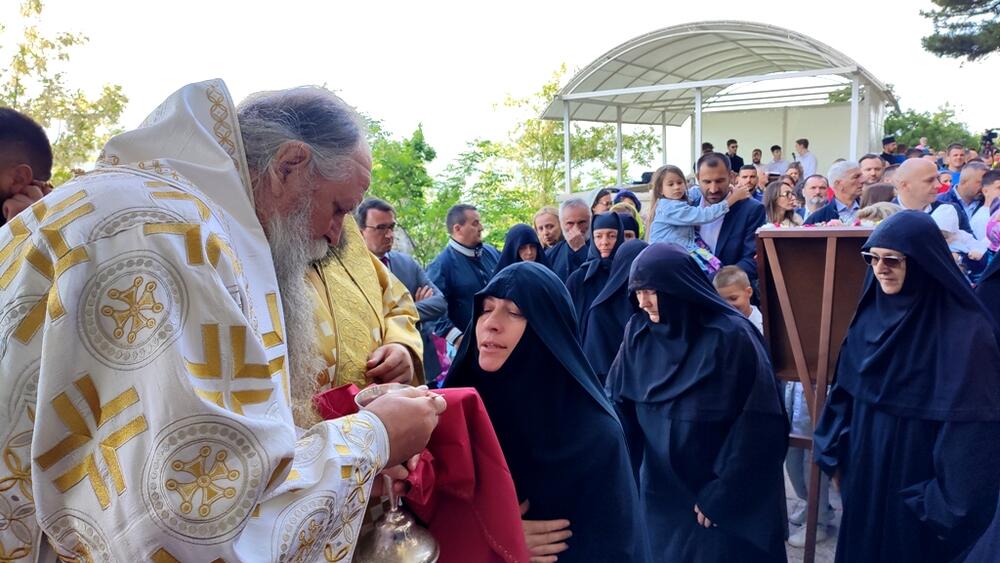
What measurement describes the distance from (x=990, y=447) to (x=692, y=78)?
1574cm

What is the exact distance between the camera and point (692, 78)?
56.1 feet

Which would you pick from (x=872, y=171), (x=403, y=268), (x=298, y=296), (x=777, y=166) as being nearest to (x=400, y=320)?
(x=298, y=296)

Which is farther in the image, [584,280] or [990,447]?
[584,280]

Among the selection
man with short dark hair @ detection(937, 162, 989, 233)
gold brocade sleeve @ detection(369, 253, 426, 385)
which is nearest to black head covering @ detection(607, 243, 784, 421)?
gold brocade sleeve @ detection(369, 253, 426, 385)

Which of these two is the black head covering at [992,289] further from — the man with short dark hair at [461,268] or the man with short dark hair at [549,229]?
the man with short dark hair at [549,229]

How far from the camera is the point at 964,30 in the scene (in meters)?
22.0

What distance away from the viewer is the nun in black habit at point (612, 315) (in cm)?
511

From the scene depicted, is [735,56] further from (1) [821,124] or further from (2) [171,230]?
(2) [171,230]

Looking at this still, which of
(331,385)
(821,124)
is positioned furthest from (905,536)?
(821,124)

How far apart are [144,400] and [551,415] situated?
5.49 ft

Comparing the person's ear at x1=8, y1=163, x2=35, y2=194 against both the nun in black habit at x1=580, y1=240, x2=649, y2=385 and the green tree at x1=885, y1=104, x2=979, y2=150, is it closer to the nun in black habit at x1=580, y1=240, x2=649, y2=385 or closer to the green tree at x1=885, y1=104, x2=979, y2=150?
the nun in black habit at x1=580, y1=240, x2=649, y2=385

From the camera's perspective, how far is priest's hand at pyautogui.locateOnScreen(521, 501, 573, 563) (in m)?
2.29

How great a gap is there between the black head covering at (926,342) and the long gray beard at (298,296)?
8.44ft

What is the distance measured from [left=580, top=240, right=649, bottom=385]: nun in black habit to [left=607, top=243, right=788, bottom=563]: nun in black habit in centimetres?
164
